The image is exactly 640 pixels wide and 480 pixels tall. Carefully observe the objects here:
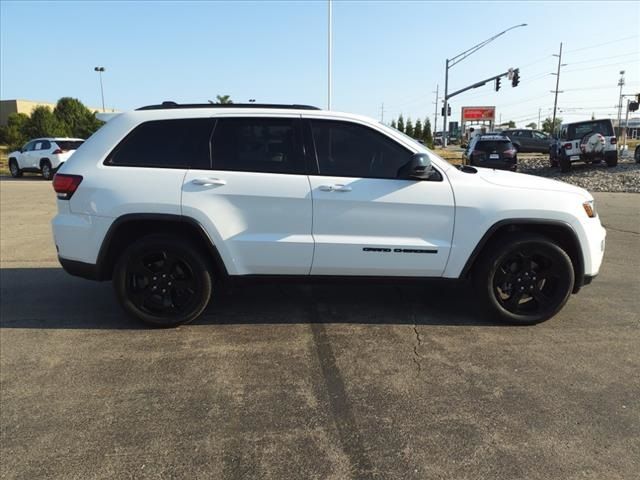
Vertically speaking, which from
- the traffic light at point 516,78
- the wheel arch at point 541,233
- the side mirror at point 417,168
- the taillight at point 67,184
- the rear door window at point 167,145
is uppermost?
the traffic light at point 516,78

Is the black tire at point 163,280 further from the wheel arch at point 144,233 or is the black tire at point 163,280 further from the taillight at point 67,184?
the taillight at point 67,184

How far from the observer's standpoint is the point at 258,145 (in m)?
4.30

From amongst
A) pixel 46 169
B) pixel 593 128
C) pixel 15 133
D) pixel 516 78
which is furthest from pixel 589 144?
pixel 15 133

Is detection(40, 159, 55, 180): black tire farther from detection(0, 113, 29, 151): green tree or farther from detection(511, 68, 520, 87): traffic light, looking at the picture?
detection(511, 68, 520, 87): traffic light

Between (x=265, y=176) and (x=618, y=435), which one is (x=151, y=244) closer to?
(x=265, y=176)

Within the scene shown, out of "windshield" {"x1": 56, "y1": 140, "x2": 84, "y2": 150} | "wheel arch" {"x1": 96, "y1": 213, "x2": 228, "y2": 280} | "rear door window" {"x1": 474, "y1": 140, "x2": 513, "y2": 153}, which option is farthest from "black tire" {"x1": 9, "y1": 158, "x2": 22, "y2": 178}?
"wheel arch" {"x1": 96, "y1": 213, "x2": 228, "y2": 280}

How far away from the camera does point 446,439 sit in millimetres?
2879

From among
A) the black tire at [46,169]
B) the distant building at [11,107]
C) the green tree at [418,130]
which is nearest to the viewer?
the black tire at [46,169]

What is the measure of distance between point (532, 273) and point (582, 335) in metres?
0.64

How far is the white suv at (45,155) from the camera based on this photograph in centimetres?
2250

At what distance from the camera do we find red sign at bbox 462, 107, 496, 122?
90.9 meters

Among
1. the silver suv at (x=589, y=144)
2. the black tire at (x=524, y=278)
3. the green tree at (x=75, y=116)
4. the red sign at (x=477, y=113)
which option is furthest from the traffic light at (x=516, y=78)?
the red sign at (x=477, y=113)

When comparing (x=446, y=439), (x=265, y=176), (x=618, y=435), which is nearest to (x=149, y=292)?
(x=265, y=176)

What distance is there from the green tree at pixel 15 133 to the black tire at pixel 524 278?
4343 cm
